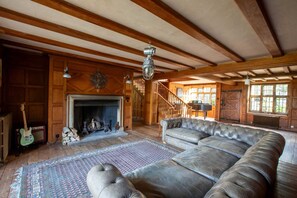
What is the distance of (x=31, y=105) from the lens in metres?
3.94

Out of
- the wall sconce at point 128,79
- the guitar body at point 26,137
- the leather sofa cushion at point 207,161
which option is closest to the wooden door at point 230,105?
the wall sconce at point 128,79

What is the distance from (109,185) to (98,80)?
413cm

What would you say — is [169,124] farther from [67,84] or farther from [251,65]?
[67,84]

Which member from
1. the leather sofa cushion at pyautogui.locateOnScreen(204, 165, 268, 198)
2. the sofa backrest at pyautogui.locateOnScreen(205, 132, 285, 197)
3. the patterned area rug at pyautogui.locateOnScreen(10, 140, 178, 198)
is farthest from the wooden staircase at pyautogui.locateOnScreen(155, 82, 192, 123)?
the leather sofa cushion at pyautogui.locateOnScreen(204, 165, 268, 198)

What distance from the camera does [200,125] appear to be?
3936 millimetres

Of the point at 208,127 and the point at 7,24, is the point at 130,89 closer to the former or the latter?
the point at 208,127

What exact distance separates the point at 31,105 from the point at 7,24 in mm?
2382

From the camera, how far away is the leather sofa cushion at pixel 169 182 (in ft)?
4.48

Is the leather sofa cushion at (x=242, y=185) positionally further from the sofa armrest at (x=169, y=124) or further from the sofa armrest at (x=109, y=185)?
the sofa armrest at (x=169, y=124)

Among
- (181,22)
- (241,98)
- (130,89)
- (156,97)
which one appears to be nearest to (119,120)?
(130,89)

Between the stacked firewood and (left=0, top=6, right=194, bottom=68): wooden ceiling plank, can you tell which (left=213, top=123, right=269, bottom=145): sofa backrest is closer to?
(left=0, top=6, right=194, bottom=68): wooden ceiling plank

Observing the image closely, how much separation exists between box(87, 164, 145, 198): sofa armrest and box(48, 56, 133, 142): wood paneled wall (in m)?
3.50

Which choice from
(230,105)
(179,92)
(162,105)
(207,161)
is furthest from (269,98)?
(207,161)

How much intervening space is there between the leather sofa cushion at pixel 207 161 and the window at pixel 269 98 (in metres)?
7.56
